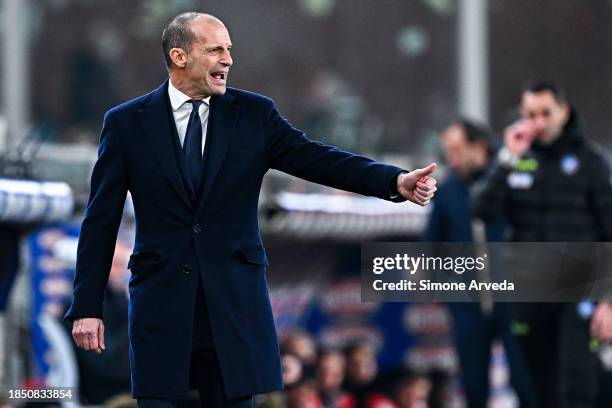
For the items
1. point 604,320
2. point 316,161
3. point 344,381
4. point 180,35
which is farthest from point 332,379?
point 180,35

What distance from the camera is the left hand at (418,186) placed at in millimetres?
5879

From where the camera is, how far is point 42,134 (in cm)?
1011

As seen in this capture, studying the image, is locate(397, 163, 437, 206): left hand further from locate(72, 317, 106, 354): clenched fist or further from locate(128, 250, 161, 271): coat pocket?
locate(72, 317, 106, 354): clenched fist

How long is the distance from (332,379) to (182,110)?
18.0 ft

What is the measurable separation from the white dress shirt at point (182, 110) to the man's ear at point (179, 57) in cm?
11

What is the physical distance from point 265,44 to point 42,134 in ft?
12.6

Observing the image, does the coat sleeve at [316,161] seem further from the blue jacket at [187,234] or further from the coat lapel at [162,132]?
the coat lapel at [162,132]

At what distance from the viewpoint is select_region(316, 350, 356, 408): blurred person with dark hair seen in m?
11.2

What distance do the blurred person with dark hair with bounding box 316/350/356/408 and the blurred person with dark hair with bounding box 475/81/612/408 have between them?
1950mm

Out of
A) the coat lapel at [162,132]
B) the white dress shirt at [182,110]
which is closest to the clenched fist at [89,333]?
the coat lapel at [162,132]

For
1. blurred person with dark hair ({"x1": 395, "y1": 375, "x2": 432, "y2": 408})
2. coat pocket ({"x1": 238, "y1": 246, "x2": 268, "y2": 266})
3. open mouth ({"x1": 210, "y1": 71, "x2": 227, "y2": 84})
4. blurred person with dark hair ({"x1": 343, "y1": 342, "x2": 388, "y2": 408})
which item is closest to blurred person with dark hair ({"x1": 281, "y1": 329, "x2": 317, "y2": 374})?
blurred person with dark hair ({"x1": 343, "y1": 342, "x2": 388, "y2": 408})

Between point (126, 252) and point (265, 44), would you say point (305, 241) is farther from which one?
point (265, 44)

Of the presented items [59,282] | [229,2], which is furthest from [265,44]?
[59,282]

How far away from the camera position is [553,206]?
370 inches
